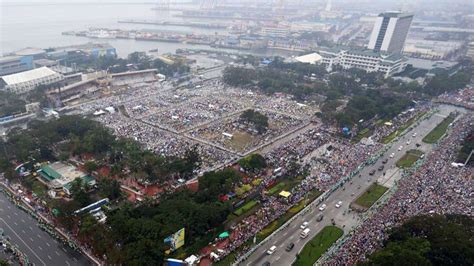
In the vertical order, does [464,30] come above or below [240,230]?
above

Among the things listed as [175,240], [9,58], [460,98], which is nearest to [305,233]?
[175,240]

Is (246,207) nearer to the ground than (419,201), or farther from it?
nearer to the ground

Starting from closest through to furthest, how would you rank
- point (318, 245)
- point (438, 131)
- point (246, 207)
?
point (318, 245) → point (246, 207) → point (438, 131)

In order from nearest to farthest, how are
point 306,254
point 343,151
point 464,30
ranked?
point 306,254, point 343,151, point 464,30

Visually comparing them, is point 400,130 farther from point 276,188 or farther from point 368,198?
point 276,188

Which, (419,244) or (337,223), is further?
(337,223)

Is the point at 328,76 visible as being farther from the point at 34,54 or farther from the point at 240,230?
the point at 34,54

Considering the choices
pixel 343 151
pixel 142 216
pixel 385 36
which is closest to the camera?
pixel 142 216

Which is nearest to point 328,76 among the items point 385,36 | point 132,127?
point 385,36
